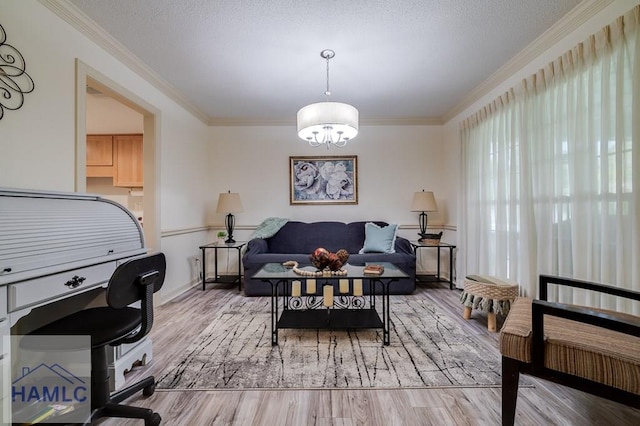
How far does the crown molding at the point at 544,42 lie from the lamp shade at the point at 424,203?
4.51 ft

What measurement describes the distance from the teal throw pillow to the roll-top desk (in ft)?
9.04

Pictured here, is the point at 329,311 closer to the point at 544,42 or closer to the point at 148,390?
the point at 148,390

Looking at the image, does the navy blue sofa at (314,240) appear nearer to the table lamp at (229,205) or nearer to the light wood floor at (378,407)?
the table lamp at (229,205)

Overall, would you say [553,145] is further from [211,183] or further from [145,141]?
[211,183]

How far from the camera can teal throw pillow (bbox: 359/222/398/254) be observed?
12.4 feet

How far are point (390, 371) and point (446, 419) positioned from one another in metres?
0.46

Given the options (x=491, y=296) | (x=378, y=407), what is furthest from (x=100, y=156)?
(x=491, y=296)

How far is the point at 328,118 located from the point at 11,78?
2.04 metres

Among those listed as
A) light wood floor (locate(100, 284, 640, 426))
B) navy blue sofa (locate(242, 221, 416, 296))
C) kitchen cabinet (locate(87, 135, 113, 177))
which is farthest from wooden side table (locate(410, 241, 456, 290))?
kitchen cabinet (locate(87, 135, 113, 177))

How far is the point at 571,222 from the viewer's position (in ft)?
6.67

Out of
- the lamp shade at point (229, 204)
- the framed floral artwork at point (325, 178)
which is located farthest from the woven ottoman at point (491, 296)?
the lamp shade at point (229, 204)

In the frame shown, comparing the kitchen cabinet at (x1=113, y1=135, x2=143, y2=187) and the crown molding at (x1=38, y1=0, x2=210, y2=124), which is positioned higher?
the crown molding at (x1=38, y1=0, x2=210, y2=124)

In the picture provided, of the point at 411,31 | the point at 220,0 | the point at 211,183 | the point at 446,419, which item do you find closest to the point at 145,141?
the point at 211,183

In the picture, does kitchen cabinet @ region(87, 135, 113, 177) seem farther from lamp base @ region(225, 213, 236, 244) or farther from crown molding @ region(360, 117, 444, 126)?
crown molding @ region(360, 117, 444, 126)
